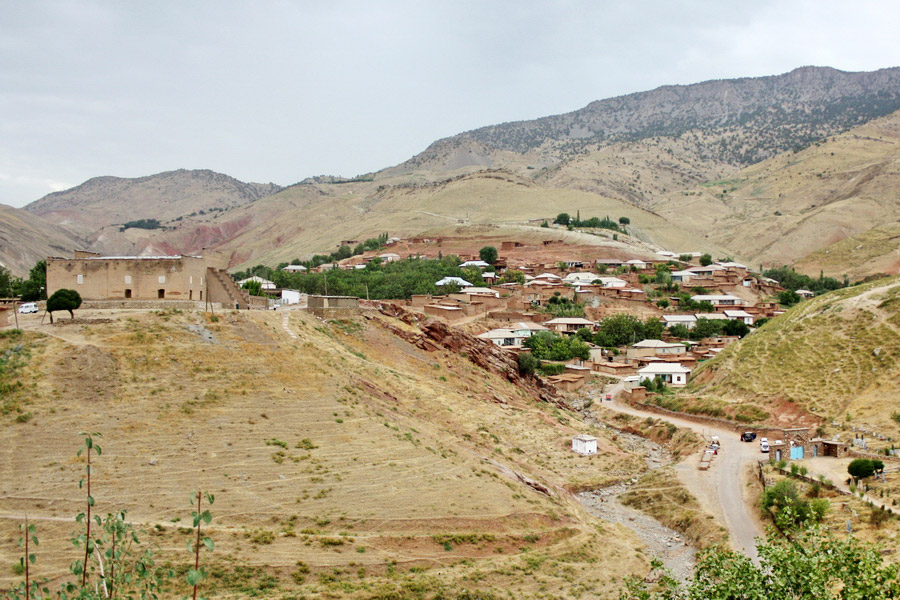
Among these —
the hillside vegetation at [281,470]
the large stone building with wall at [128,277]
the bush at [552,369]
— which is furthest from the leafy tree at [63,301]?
the bush at [552,369]

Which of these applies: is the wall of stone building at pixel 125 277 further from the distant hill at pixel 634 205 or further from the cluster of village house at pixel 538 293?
the distant hill at pixel 634 205

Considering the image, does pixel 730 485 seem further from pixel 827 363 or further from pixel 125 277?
pixel 125 277

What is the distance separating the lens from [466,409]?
1058 inches

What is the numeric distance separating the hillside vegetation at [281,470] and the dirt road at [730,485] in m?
2.99

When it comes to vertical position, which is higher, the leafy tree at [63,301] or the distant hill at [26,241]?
the distant hill at [26,241]

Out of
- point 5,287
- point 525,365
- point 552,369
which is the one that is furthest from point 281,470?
point 5,287

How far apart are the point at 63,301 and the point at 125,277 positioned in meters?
3.15

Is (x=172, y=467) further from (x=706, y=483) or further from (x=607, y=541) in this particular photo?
(x=706, y=483)

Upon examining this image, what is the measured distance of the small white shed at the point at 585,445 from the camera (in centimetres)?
2778

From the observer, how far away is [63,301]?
2234 centimetres

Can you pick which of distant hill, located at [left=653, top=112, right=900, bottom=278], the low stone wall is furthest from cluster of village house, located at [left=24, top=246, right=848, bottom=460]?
distant hill, located at [left=653, top=112, right=900, bottom=278]

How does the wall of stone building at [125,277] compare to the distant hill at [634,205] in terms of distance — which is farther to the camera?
the distant hill at [634,205]

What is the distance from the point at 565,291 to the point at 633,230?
4605 centimetres

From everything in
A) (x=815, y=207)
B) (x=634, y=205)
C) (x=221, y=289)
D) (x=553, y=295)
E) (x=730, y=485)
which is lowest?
(x=730, y=485)
